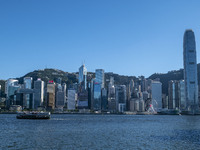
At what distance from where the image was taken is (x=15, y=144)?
2375 inches

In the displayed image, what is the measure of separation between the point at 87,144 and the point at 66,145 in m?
5.09

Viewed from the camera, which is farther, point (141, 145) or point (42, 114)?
point (42, 114)

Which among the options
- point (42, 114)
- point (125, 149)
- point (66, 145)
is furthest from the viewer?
point (42, 114)

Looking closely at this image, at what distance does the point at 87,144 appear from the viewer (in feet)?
205

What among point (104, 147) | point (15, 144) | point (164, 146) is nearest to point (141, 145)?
point (164, 146)

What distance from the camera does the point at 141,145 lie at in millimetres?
62094

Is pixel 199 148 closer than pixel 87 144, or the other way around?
pixel 199 148

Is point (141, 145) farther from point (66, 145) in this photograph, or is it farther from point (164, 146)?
point (66, 145)

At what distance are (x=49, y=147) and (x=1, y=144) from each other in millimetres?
11505

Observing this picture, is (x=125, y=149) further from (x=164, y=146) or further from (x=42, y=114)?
(x=42, y=114)

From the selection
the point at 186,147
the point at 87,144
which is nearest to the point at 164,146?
the point at 186,147

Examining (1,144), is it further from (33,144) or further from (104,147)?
(104,147)

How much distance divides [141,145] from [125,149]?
7125 mm

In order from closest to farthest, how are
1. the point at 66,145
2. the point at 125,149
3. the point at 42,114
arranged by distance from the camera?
the point at 125,149 < the point at 66,145 < the point at 42,114
